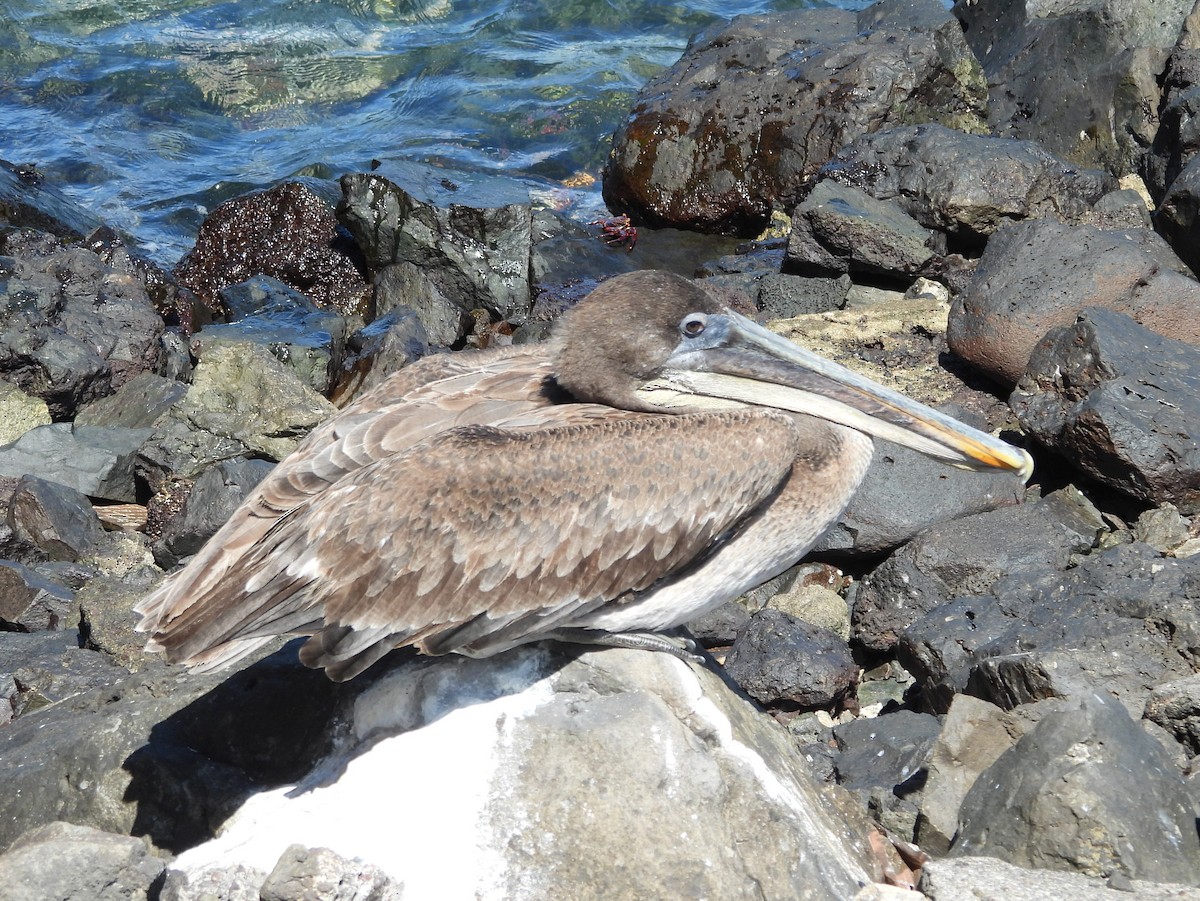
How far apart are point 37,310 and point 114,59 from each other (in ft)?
38.3

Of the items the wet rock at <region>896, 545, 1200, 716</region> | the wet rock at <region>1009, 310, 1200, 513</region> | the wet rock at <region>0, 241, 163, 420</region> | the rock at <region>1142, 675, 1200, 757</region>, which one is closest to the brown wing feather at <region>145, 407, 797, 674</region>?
the wet rock at <region>896, 545, 1200, 716</region>

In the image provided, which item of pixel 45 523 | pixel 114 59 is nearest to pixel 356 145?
pixel 114 59

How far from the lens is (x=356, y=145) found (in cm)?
1959

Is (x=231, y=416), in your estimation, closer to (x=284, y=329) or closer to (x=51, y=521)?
(x=51, y=521)

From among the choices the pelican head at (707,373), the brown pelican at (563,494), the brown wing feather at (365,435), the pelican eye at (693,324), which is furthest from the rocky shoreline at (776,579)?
the pelican eye at (693,324)

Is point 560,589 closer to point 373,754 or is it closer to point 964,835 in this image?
point 373,754

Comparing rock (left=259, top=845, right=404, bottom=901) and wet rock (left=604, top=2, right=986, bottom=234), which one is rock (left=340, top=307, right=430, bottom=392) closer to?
wet rock (left=604, top=2, right=986, bottom=234)

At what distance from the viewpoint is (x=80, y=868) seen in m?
4.13

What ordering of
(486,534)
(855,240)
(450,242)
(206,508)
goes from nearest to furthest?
(486,534)
(206,508)
(855,240)
(450,242)

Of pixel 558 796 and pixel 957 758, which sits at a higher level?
pixel 558 796

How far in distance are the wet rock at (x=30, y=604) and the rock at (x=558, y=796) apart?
12.6ft

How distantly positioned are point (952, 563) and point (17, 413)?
7488 mm

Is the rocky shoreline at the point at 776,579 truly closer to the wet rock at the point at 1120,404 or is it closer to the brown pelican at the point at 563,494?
the wet rock at the point at 1120,404

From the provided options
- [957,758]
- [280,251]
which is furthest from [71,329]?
[957,758]
